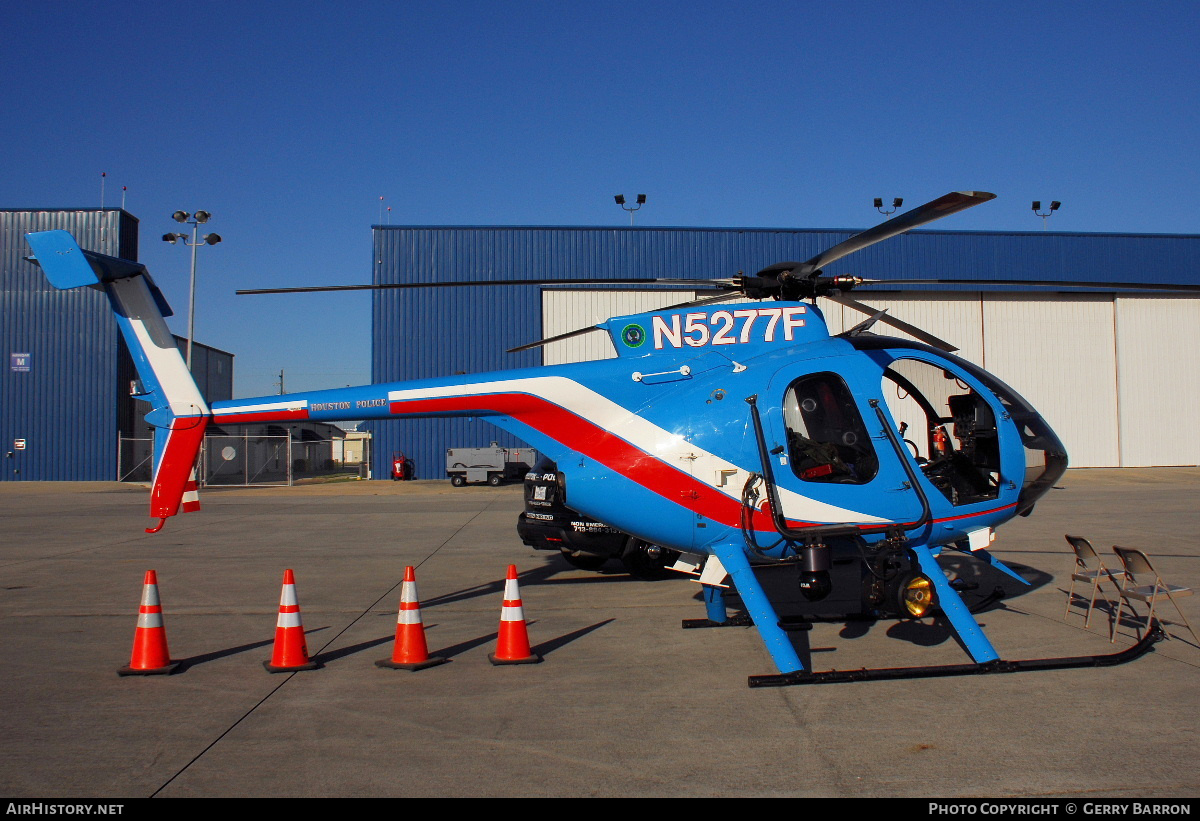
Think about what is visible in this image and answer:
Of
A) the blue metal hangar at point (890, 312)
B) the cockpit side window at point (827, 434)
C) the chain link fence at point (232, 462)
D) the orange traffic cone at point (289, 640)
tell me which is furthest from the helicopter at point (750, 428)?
the blue metal hangar at point (890, 312)

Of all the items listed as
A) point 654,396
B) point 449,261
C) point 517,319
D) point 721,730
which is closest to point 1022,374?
point 517,319

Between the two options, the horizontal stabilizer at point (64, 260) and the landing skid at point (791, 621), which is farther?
the landing skid at point (791, 621)

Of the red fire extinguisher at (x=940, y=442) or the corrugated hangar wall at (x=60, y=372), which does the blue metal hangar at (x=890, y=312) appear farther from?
the red fire extinguisher at (x=940, y=442)

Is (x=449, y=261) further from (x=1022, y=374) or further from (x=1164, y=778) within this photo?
(x=1164, y=778)

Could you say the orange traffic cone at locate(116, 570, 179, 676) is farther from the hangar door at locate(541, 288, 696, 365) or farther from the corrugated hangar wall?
the corrugated hangar wall

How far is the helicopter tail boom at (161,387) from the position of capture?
737 centimetres

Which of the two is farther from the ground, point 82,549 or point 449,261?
point 449,261

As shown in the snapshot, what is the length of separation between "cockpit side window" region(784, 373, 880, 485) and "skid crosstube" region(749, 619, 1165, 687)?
1613mm

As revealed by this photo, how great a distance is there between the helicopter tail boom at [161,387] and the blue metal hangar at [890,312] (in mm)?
23551

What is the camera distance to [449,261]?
106 feet

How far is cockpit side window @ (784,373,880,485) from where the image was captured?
6871mm

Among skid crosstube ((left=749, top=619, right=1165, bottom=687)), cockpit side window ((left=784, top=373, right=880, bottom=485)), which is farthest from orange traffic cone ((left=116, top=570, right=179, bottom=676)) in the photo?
cockpit side window ((left=784, top=373, right=880, bottom=485))

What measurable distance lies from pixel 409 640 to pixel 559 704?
5.29ft
